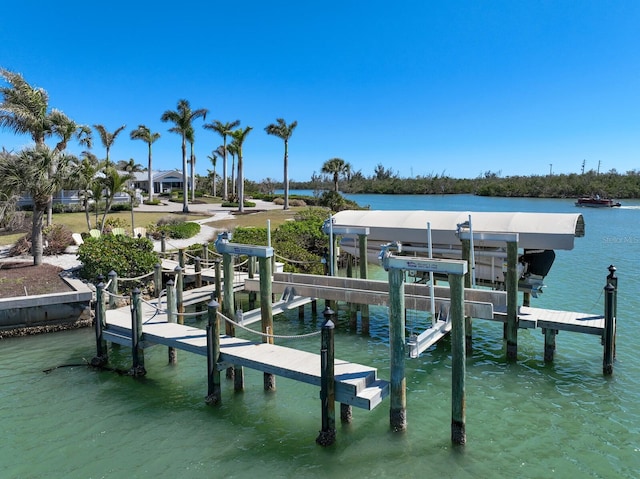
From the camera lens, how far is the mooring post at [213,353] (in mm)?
9344

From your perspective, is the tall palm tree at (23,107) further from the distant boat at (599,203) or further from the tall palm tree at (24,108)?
the distant boat at (599,203)

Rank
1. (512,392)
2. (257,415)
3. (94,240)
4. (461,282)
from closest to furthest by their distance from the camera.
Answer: (461,282) < (257,415) < (512,392) < (94,240)

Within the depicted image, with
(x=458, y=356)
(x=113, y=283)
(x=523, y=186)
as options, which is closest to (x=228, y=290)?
(x=113, y=283)

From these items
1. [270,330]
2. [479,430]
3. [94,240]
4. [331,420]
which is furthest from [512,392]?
[94,240]

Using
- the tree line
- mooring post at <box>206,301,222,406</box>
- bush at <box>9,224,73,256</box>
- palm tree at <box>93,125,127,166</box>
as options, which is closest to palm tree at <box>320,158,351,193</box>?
the tree line

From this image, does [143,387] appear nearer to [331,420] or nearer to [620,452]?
[331,420]

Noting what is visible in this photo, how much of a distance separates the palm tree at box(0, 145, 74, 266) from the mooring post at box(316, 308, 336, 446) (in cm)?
1476

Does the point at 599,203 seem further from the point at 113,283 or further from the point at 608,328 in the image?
the point at 113,283

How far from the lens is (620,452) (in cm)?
810

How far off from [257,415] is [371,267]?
17355 millimetres

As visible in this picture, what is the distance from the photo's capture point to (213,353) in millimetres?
9453

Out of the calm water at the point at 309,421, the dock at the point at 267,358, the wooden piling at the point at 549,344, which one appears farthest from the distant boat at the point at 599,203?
the dock at the point at 267,358

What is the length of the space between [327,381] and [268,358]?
168 cm

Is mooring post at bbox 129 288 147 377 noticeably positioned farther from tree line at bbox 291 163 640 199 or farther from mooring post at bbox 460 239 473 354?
tree line at bbox 291 163 640 199
